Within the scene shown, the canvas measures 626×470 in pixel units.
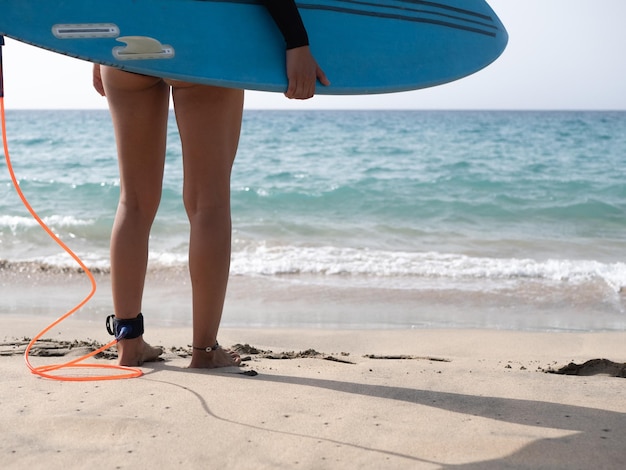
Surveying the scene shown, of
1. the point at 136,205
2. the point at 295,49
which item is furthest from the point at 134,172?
the point at 295,49

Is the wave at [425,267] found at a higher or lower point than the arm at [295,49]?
lower

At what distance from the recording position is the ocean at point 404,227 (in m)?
4.11

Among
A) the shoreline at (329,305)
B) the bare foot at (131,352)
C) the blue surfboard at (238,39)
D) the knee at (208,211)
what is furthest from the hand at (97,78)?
the shoreline at (329,305)

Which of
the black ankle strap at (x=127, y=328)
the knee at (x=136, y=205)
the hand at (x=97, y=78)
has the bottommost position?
the black ankle strap at (x=127, y=328)

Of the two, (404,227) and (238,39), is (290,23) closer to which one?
(238,39)

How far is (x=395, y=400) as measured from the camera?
1.81 m

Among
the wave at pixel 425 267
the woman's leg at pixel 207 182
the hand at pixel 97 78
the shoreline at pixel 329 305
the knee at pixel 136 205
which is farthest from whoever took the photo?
the wave at pixel 425 267

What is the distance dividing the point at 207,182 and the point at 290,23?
0.48m

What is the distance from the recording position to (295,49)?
6.20 feet

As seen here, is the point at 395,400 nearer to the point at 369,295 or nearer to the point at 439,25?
the point at 439,25

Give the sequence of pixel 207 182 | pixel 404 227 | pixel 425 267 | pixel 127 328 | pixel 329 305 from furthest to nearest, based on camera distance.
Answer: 1. pixel 404 227
2. pixel 425 267
3. pixel 329 305
4. pixel 127 328
5. pixel 207 182

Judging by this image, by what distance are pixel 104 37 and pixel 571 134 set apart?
69.9 feet

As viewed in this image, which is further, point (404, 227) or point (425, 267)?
point (404, 227)

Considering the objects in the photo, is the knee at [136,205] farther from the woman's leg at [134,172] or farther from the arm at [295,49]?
the arm at [295,49]
